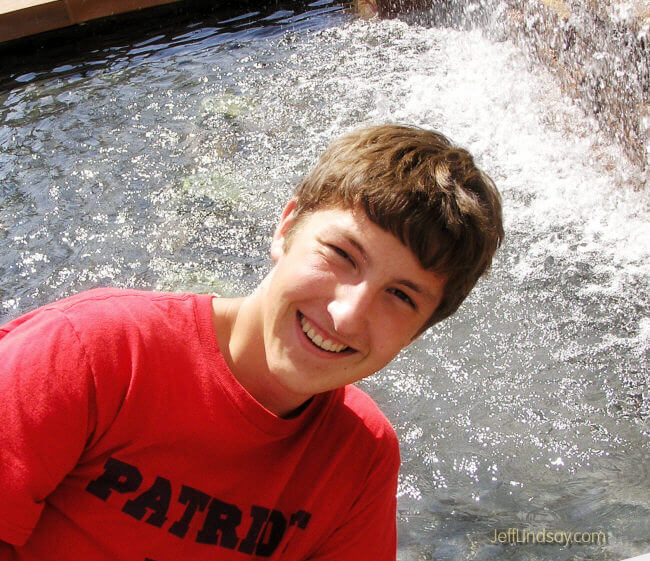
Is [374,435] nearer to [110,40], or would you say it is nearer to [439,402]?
[439,402]

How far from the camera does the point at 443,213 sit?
1556 mm

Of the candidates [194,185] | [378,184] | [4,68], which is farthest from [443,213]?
[4,68]

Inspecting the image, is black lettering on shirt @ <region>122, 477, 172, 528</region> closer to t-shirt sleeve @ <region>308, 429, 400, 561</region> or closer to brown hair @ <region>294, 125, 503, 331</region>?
t-shirt sleeve @ <region>308, 429, 400, 561</region>

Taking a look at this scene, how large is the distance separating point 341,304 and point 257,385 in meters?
0.30

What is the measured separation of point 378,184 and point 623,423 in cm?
199

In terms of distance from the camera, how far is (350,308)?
1504 millimetres

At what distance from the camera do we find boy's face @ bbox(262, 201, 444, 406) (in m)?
1.53

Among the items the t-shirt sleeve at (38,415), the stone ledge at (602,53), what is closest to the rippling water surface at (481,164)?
the stone ledge at (602,53)

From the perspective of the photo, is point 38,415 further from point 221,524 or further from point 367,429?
point 367,429

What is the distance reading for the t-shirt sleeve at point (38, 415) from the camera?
1.31 m

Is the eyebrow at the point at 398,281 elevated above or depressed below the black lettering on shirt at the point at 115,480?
above

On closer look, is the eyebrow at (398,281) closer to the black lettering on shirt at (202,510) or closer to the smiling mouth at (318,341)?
the smiling mouth at (318,341)

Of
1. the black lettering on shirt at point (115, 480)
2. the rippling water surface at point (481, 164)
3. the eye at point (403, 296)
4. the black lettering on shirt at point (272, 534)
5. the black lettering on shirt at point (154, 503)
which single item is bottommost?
the rippling water surface at point (481, 164)

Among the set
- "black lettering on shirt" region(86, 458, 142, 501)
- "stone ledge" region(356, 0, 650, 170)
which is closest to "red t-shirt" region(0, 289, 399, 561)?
"black lettering on shirt" region(86, 458, 142, 501)
